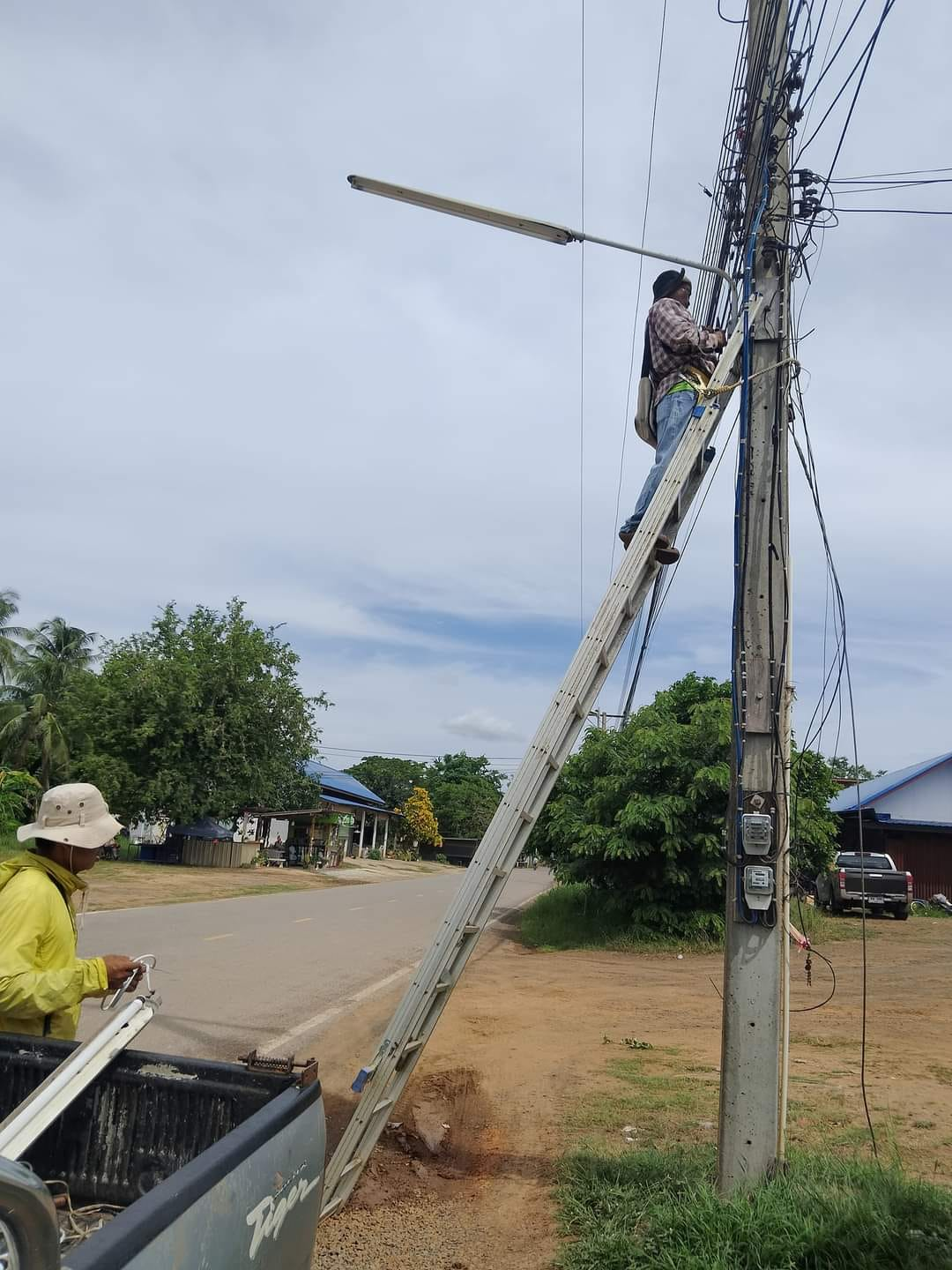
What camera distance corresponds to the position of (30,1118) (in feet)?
7.89

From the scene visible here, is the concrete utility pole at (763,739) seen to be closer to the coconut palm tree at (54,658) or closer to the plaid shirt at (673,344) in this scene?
the plaid shirt at (673,344)

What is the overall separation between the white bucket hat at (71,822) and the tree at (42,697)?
3969 cm

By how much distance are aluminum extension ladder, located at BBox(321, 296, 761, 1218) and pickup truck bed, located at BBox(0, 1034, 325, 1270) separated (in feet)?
5.03

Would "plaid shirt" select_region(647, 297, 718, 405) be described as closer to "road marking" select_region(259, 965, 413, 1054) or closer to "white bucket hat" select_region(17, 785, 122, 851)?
"white bucket hat" select_region(17, 785, 122, 851)

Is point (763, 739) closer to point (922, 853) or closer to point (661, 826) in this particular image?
point (661, 826)

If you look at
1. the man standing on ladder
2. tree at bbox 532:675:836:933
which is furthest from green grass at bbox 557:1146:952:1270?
tree at bbox 532:675:836:933

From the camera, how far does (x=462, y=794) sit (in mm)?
87500

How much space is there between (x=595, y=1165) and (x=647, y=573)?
3216 millimetres

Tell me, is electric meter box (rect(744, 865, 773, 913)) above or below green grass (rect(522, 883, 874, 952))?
above

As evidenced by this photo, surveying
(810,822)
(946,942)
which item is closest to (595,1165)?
(810,822)

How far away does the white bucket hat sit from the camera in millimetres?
3455

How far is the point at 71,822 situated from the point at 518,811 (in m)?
2.13

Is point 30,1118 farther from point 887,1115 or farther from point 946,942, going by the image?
point 946,942

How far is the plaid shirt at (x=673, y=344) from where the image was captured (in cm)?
559
